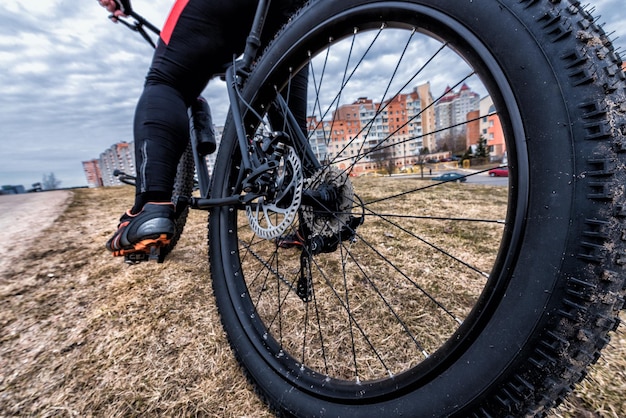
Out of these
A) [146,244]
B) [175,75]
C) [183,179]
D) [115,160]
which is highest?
[115,160]

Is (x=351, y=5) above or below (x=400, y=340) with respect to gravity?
above

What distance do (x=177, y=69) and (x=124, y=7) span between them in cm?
54

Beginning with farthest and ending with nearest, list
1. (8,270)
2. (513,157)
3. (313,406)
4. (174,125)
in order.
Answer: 1. (8,270)
2. (174,125)
3. (313,406)
4. (513,157)

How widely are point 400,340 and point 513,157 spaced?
31.3 inches

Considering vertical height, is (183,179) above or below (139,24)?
below

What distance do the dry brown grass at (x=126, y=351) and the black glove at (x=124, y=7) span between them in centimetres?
143

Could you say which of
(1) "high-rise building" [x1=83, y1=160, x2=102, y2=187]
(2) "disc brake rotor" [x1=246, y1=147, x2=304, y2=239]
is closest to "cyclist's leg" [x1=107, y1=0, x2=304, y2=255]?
(2) "disc brake rotor" [x1=246, y1=147, x2=304, y2=239]

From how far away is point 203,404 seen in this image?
32.7 inches

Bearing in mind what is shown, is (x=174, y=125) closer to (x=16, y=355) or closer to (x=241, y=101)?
(x=241, y=101)

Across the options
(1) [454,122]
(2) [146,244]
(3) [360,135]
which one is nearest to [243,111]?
(3) [360,135]

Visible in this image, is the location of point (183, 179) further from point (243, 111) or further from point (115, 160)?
point (115, 160)

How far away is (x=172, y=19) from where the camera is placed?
110cm

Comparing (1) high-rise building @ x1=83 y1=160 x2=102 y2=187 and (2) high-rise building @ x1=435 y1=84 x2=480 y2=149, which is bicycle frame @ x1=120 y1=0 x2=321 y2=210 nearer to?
(2) high-rise building @ x1=435 y1=84 x2=480 y2=149

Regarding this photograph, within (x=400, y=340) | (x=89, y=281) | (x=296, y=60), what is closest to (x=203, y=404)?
(x=400, y=340)
